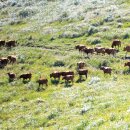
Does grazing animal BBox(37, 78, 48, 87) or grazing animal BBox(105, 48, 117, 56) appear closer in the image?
grazing animal BBox(37, 78, 48, 87)

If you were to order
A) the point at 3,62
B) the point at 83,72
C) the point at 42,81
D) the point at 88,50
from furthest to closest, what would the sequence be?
1. the point at 3,62
2. the point at 88,50
3. the point at 83,72
4. the point at 42,81

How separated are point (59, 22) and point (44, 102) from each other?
3636 cm

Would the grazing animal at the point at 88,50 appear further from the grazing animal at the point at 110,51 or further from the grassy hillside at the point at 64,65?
the grazing animal at the point at 110,51

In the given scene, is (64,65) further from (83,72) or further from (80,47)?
(83,72)

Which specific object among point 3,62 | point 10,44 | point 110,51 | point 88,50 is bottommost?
point 3,62

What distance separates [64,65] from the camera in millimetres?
41875

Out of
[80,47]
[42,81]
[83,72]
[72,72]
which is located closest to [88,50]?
[80,47]

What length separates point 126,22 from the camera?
186 feet

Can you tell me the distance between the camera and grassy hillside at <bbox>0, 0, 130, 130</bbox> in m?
23.8

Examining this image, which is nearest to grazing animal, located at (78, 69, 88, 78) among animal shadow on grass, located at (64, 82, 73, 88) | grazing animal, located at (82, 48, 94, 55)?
animal shadow on grass, located at (64, 82, 73, 88)

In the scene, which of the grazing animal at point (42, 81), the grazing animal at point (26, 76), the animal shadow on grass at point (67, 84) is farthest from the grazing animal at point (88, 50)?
the grazing animal at point (42, 81)

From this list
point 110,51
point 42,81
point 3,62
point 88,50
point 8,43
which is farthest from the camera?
point 8,43

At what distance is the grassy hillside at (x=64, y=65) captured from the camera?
23.8 m

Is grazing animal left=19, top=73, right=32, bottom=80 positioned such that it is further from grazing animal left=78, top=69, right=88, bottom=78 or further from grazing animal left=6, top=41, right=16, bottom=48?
grazing animal left=6, top=41, right=16, bottom=48
